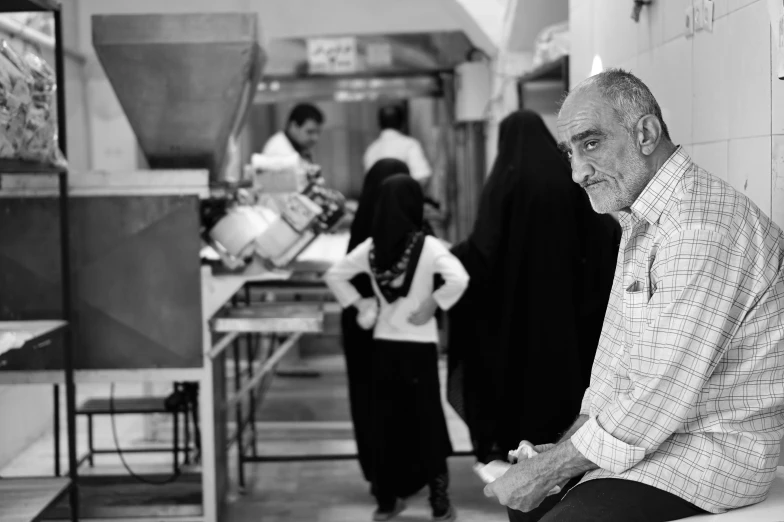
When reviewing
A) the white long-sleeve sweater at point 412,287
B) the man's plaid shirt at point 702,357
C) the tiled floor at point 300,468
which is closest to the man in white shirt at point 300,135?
the tiled floor at point 300,468

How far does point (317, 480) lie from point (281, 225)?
4.22ft

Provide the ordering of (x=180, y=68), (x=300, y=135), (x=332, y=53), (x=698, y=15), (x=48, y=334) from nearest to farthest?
(x=698, y=15) < (x=48, y=334) < (x=180, y=68) < (x=300, y=135) < (x=332, y=53)

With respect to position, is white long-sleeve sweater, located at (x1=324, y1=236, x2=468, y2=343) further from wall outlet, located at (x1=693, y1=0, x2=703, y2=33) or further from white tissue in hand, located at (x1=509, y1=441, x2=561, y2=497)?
white tissue in hand, located at (x1=509, y1=441, x2=561, y2=497)

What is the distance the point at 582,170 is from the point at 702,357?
1.39ft

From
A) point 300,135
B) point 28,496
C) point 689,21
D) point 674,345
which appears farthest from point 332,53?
point 674,345

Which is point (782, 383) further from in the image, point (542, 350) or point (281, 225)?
point (281, 225)

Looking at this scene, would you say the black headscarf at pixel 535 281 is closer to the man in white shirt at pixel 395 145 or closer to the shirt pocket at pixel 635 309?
the shirt pocket at pixel 635 309

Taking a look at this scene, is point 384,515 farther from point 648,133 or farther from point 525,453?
point 648,133

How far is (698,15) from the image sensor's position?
2.42 m

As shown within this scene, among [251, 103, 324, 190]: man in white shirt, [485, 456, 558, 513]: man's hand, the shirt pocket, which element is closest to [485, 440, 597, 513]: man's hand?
[485, 456, 558, 513]: man's hand

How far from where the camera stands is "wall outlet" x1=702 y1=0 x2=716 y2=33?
2318mm

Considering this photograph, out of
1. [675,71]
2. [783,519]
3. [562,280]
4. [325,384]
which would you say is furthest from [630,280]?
[325,384]

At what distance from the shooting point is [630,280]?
70.6 inches

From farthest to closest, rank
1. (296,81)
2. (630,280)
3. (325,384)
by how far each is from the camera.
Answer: (296,81)
(325,384)
(630,280)
